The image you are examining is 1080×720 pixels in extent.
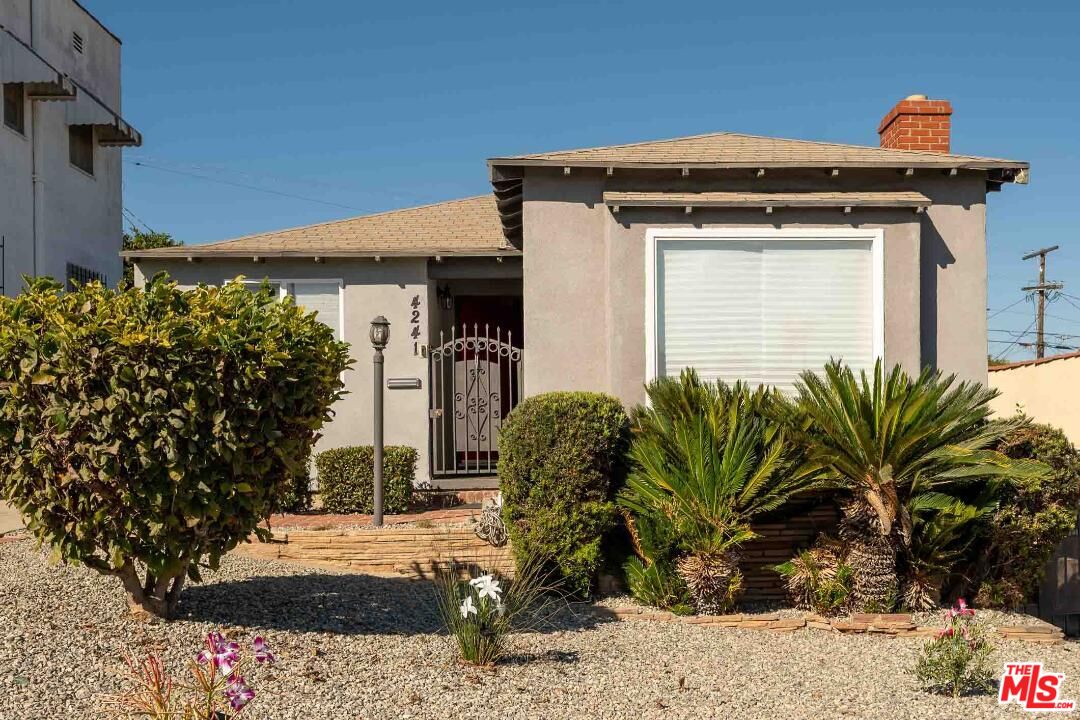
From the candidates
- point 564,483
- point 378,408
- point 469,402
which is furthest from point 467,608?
point 469,402

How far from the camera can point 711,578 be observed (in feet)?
27.8

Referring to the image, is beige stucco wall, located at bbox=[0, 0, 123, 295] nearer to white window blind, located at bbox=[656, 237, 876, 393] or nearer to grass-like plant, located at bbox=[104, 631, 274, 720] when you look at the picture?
white window blind, located at bbox=[656, 237, 876, 393]

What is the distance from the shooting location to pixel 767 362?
1036 centimetres

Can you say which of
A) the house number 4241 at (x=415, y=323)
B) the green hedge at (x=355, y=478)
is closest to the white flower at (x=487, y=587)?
the green hedge at (x=355, y=478)

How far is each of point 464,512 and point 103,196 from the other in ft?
40.3

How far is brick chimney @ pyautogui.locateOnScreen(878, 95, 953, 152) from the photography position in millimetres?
11891

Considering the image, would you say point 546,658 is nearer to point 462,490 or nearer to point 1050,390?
point 462,490

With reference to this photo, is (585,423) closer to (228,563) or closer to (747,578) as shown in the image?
(747,578)

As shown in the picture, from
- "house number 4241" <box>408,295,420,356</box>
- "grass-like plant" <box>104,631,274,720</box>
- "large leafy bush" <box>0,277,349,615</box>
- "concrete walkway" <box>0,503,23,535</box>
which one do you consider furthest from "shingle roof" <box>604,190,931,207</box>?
"concrete walkway" <box>0,503,23,535</box>

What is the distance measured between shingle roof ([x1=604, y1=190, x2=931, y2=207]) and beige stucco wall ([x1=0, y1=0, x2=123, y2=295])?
33.0 ft

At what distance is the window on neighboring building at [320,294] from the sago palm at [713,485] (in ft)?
19.1

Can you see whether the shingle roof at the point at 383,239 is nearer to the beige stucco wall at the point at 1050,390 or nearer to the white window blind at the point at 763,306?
the white window blind at the point at 763,306

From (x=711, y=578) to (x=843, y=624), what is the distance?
1.15 m

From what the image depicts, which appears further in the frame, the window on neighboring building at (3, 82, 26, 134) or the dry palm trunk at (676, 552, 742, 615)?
the window on neighboring building at (3, 82, 26, 134)
